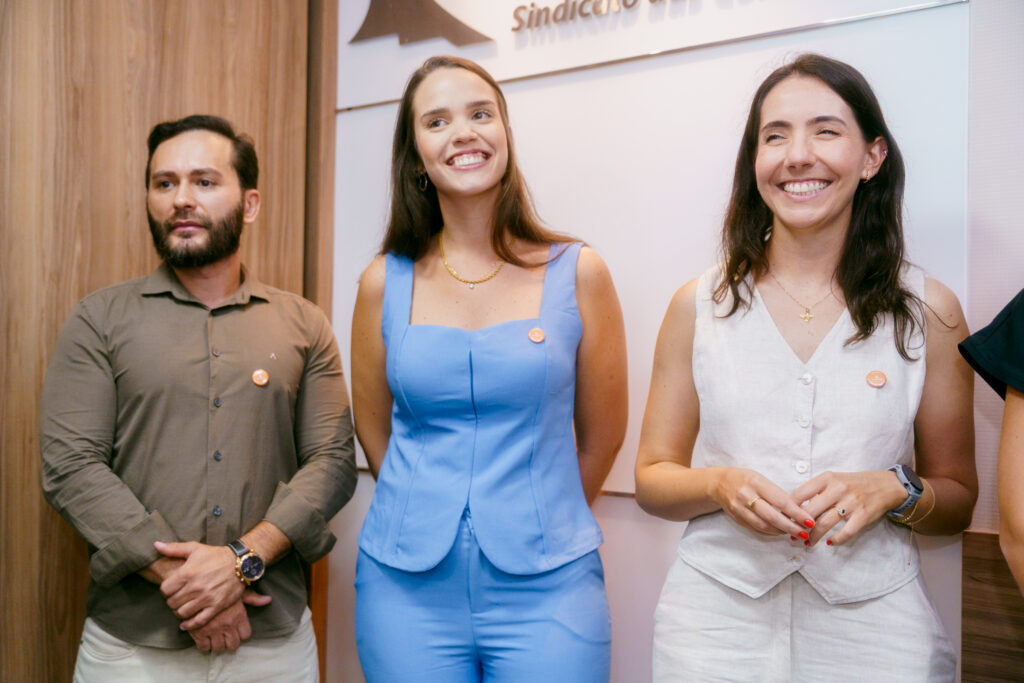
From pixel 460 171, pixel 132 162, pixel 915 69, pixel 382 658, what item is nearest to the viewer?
pixel 382 658

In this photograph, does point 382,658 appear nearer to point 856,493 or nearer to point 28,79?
point 856,493

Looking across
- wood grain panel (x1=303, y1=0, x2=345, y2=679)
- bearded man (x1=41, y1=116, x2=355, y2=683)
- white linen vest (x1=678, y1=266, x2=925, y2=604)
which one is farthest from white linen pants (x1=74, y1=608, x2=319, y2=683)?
white linen vest (x1=678, y1=266, x2=925, y2=604)

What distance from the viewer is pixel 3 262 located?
Result: 2.45m

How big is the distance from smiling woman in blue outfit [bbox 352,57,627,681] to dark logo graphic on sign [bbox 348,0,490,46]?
0.98 metres

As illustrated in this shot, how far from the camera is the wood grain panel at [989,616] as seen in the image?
2092 millimetres

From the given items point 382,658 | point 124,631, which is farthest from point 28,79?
point 382,658

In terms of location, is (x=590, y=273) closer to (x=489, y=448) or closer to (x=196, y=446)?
(x=489, y=448)

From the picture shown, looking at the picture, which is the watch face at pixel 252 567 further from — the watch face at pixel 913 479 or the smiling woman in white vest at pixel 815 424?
the watch face at pixel 913 479

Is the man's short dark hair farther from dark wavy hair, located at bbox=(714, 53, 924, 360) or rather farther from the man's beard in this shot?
dark wavy hair, located at bbox=(714, 53, 924, 360)

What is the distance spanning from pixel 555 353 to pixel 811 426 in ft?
1.95

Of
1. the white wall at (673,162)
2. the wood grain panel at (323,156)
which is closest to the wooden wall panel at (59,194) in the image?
the wood grain panel at (323,156)

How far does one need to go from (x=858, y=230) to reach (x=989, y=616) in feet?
3.45

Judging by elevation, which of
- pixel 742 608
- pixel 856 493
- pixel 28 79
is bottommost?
pixel 742 608

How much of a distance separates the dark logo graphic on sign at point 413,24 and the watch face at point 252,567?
6.23 feet
